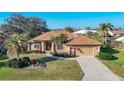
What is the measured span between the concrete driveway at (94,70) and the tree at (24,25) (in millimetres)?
3402

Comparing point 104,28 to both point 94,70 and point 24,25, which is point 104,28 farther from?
point 24,25

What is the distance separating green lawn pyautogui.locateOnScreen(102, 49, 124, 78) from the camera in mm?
23653

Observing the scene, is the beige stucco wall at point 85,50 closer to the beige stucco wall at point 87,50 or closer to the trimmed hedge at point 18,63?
the beige stucco wall at point 87,50

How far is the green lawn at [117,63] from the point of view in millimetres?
23653

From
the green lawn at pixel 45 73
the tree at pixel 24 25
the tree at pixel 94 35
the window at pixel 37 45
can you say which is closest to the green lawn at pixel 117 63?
the tree at pixel 94 35

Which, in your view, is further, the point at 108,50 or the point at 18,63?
the point at 108,50

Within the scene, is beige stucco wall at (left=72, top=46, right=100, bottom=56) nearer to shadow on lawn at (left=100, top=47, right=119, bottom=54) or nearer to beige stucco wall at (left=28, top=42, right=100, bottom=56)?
beige stucco wall at (left=28, top=42, right=100, bottom=56)

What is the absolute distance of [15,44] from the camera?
78.7ft

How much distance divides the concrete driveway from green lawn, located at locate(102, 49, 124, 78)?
30cm

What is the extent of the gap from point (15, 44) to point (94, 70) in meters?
5.39

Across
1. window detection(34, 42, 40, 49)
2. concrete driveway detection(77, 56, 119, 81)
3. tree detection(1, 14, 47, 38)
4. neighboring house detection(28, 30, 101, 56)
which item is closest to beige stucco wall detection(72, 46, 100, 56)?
neighboring house detection(28, 30, 101, 56)

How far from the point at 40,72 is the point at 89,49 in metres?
4.33

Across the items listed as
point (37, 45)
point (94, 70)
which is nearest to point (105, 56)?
point (94, 70)
